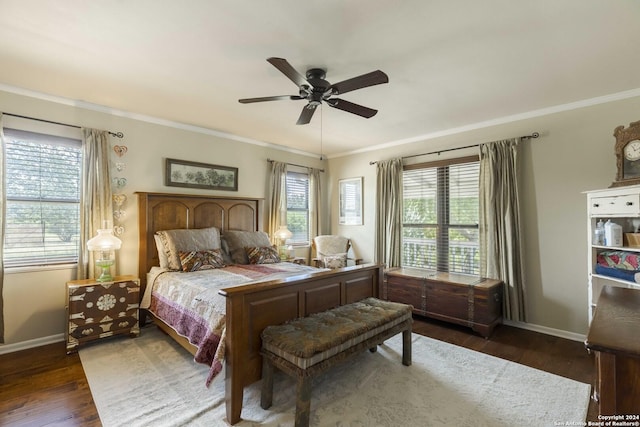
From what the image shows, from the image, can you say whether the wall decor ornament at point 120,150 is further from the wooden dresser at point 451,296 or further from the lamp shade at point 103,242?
the wooden dresser at point 451,296

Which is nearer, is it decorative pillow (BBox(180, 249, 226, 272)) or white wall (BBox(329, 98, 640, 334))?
white wall (BBox(329, 98, 640, 334))

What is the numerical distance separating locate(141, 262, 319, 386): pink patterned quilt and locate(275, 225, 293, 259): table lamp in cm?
84

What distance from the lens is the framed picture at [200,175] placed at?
159 inches

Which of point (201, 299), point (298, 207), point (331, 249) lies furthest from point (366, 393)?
point (298, 207)

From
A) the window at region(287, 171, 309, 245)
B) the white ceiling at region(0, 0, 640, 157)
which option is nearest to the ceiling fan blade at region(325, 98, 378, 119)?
the white ceiling at region(0, 0, 640, 157)

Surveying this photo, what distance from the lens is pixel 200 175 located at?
14.2ft

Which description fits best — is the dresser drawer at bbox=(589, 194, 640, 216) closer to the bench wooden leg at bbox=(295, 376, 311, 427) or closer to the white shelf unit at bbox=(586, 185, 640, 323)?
the white shelf unit at bbox=(586, 185, 640, 323)

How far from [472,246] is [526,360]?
1.61m

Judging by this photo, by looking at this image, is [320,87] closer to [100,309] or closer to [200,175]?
[200,175]

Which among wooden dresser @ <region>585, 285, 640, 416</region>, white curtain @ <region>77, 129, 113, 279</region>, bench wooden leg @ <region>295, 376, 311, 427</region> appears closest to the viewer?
wooden dresser @ <region>585, 285, 640, 416</region>

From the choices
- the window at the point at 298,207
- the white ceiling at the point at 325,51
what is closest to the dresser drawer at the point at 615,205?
the white ceiling at the point at 325,51

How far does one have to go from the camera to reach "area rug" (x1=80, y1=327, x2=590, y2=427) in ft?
6.61

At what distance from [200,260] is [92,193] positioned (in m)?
1.42

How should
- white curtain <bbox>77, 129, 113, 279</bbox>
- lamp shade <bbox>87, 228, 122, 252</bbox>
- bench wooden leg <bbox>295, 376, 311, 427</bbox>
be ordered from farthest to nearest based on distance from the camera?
1. white curtain <bbox>77, 129, 113, 279</bbox>
2. lamp shade <bbox>87, 228, 122, 252</bbox>
3. bench wooden leg <bbox>295, 376, 311, 427</bbox>
